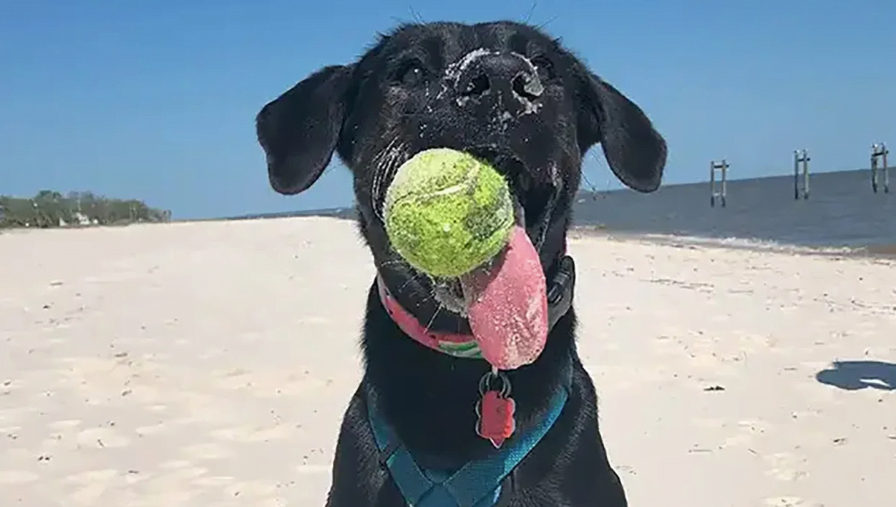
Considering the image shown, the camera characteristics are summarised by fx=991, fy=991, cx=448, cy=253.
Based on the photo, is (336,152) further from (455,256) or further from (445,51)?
(455,256)

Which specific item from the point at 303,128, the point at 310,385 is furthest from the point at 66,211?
the point at 303,128

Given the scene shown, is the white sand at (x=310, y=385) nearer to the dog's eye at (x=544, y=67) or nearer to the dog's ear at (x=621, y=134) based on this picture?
the dog's ear at (x=621, y=134)

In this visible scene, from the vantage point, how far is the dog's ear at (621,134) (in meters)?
3.26

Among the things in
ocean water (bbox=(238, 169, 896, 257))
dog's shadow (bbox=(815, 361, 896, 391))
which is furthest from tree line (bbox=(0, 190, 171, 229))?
dog's shadow (bbox=(815, 361, 896, 391))

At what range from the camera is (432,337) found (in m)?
2.82

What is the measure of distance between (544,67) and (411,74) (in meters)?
0.42

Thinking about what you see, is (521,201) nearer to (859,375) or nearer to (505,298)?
(505,298)

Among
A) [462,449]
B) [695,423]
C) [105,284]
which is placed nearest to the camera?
[462,449]

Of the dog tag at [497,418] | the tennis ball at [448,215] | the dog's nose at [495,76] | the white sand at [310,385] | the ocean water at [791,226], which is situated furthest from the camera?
the ocean water at [791,226]

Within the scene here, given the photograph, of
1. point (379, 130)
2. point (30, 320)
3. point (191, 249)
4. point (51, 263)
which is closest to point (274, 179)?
point (379, 130)

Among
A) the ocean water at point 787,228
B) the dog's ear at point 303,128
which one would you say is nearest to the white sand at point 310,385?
the dog's ear at point 303,128

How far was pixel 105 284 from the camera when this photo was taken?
1184 centimetres

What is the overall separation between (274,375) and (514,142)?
502 centimetres

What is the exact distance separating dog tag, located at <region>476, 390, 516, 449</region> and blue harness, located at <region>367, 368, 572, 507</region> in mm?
60
